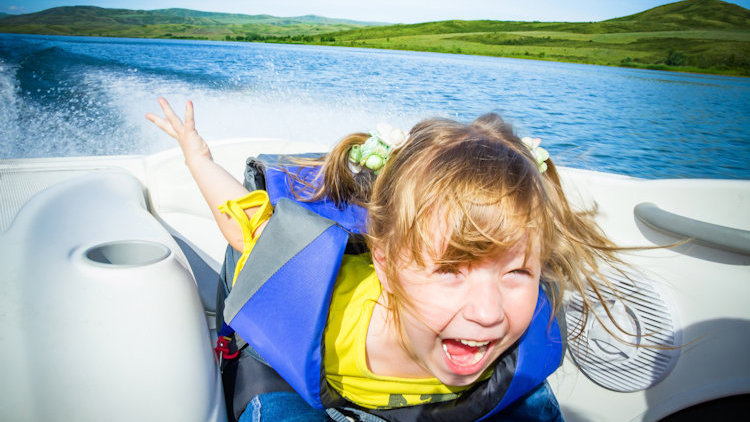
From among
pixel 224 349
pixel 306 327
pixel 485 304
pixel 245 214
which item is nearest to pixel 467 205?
pixel 485 304

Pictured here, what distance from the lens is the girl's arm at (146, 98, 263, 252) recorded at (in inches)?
38.6

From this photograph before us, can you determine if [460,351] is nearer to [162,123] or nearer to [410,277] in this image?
[410,277]

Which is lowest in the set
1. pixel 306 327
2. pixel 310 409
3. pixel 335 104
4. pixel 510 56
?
pixel 310 409

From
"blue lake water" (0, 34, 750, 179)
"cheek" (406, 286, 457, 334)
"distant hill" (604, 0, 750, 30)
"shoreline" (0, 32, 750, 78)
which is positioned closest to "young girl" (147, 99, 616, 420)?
"cheek" (406, 286, 457, 334)

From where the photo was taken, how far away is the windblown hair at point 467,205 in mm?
681

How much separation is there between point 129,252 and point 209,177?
0.91ft

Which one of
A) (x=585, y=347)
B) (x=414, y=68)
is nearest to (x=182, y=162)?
(x=585, y=347)

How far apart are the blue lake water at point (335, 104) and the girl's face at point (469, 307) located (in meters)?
1.18

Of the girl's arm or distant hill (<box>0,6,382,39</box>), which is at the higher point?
Answer: distant hill (<box>0,6,382,39</box>)

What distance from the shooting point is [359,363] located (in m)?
0.85

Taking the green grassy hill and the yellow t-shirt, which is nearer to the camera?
the yellow t-shirt

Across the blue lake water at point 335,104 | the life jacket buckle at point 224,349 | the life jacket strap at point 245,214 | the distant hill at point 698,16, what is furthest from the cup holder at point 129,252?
the distant hill at point 698,16

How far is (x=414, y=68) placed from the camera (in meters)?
6.64

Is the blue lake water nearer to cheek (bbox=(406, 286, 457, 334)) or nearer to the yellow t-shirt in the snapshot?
the yellow t-shirt
